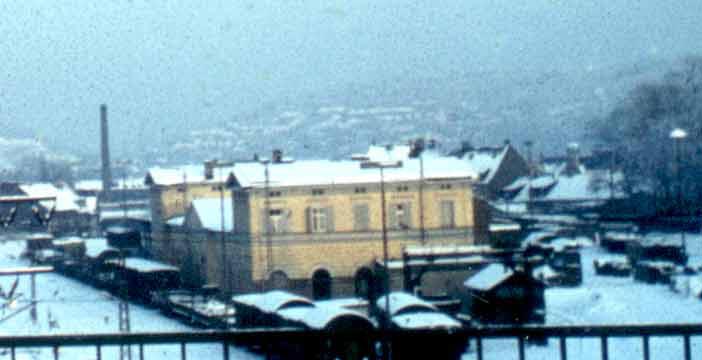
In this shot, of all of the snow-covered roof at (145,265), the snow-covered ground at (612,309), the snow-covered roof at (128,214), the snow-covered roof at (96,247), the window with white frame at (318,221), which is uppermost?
the snow-covered roof at (128,214)

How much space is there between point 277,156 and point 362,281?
153cm

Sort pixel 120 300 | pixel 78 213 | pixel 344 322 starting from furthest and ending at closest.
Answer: pixel 78 213 → pixel 120 300 → pixel 344 322

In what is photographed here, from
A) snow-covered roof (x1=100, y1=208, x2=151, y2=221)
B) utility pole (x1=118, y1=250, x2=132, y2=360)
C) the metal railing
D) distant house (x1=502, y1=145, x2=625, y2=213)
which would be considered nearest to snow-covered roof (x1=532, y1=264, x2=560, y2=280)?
distant house (x1=502, y1=145, x2=625, y2=213)

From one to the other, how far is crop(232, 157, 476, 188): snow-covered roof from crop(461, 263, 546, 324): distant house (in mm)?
1611

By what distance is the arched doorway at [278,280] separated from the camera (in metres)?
7.63

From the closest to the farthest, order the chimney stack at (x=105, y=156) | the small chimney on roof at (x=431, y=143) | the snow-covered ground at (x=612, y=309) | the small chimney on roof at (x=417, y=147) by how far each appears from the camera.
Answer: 1. the snow-covered ground at (x=612, y=309)
2. the chimney stack at (x=105, y=156)
3. the small chimney on roof at (x=417, y=147)
4. the small chimney on roof at (x=431, y=143)

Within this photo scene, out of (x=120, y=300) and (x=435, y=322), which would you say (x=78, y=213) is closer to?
(x=120, y=300)

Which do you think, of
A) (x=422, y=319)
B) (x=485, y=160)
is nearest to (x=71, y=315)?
(x=422, y=319)

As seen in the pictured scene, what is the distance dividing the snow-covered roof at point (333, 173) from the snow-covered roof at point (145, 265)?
94 centimetres

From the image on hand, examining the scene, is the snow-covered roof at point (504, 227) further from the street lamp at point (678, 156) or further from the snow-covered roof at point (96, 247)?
the snow-covered roof at point (96, 247)

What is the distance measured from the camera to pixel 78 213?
8.41 metres

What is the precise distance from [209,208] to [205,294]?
89 centimetres

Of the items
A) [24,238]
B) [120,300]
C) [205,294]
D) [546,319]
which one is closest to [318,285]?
[205,294]

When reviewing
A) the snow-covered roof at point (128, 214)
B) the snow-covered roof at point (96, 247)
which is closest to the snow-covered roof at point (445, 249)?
the snow-covered roof at point (128, 214)
